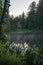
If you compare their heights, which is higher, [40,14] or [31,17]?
[40,14]

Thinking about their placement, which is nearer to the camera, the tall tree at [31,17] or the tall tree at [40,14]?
the tall tree at [40,14]

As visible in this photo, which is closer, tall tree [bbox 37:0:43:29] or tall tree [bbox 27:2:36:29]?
tall tree [bbox 37:0:43:29]

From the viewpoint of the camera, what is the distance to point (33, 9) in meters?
71.0

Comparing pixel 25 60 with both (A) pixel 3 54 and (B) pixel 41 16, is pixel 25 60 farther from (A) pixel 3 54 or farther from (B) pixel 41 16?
(B) pixel 41 16

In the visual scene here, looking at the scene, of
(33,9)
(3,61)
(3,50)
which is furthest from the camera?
(33,9)

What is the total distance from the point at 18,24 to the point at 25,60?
57934 mm

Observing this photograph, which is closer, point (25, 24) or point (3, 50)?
point (3, 50)

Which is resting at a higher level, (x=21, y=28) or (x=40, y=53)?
(x=40, y=53)

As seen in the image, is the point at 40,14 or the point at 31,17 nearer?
the point at 40,14

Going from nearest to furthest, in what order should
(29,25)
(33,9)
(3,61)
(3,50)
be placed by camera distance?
(3,61)
(3,50)
(29,25)
(33,9)

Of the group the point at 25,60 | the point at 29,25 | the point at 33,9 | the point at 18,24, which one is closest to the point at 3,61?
the point at 25,60

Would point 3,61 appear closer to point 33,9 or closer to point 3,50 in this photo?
point 3,50

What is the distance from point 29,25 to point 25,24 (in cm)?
196

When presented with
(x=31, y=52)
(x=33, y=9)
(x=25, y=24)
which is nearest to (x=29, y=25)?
(x=25, y=24)
